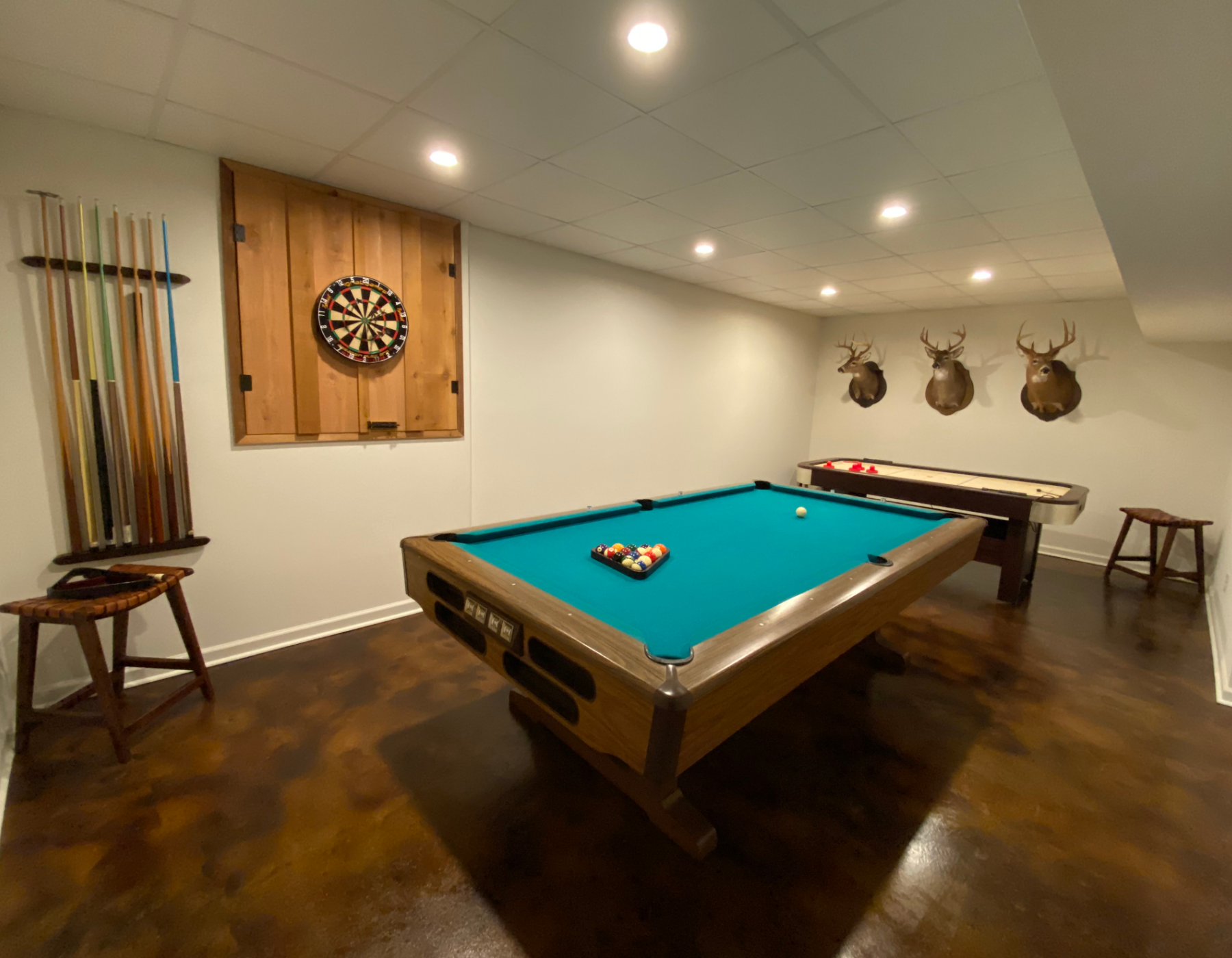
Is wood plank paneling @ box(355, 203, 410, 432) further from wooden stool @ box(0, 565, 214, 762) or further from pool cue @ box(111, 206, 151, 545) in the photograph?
wooden stool @ box(0, 565, 214, 762)

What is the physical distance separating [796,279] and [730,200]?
1855 millimetres

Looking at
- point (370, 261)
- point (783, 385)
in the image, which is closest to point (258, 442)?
point (370, 261)

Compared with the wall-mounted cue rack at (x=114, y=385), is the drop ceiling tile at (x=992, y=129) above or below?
above

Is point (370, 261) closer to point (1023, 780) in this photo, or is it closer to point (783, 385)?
point (1023, 780)

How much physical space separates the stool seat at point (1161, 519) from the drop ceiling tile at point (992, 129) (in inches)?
132

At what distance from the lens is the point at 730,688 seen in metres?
1.11

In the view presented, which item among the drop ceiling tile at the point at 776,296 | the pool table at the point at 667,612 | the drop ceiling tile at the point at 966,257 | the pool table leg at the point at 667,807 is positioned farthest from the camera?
the drop ceiling tile at the point at 776,296

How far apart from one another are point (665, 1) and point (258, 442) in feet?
8.01

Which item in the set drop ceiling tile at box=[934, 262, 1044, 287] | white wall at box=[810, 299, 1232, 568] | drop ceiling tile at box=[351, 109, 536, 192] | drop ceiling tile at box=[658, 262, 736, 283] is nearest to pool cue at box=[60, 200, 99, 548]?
drop ceiling tile at box=[351, 109, 536, 192]

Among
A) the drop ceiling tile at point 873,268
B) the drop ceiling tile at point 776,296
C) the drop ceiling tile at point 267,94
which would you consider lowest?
the drop ceiling tile at point 267,94

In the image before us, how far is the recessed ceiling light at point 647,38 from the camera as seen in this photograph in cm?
136

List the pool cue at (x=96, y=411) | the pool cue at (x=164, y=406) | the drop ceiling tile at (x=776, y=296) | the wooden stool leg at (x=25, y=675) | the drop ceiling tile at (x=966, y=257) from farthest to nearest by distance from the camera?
the drop ceiling tile at (x=776, y=296) → the drop ceiling tile at (x=966, y=257) → the pool cue at (x=164, y=406) → the pool cue at (x=96, y=411) → the wooden stool leg at (x=25, y=675)

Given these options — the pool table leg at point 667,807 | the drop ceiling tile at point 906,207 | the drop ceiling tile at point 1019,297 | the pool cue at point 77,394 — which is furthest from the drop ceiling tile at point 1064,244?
the pool cue at point 77,394

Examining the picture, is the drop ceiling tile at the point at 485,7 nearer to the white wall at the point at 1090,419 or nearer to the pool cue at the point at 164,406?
the pool cue at the point at 164,406
